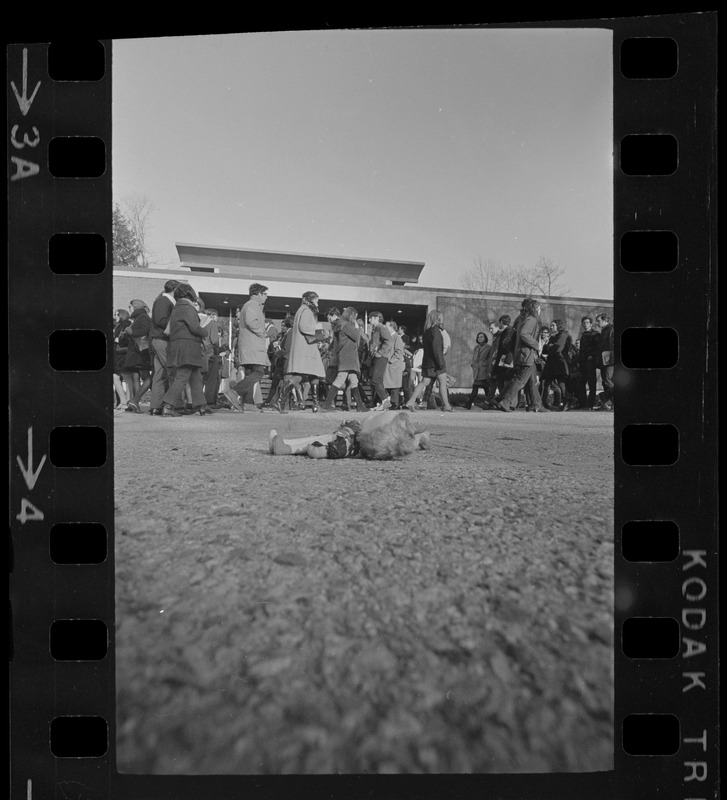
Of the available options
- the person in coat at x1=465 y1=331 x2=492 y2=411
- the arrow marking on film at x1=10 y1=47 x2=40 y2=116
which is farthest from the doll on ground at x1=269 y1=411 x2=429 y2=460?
the arrow marking on film at x1=10 y1=47 x2=40 y2=116

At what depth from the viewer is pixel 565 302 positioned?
62.2 inches

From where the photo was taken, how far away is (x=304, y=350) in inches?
68.5

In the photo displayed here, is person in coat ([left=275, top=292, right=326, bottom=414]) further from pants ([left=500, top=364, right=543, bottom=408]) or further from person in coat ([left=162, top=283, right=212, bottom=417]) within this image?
pants ([left=500, top=364, right=543, bottom=408])

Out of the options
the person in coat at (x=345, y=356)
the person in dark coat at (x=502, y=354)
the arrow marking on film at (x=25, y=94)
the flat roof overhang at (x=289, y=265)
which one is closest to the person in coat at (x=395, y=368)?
Result: the person in coat at (x=345, y=356)

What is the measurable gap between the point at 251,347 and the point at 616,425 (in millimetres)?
1355

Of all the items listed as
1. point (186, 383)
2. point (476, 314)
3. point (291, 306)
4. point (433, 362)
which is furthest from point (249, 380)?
point (476, 314)

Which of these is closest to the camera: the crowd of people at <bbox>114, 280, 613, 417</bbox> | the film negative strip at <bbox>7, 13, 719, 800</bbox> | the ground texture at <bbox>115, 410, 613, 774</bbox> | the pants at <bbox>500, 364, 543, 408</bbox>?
the ground texture at <bbox>115, 410, 613, 774</bbox>

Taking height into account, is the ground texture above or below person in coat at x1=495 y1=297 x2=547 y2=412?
below

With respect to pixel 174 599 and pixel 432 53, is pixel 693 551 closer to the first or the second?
pixel 174 599

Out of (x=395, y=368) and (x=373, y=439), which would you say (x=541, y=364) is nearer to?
(x=395, y=368)

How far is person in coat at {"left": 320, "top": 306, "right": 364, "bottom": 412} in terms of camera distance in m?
1.74

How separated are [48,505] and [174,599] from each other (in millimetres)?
541

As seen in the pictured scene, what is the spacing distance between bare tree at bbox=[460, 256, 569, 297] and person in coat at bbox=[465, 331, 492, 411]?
0.18 m

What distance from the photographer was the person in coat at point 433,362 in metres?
1.81
